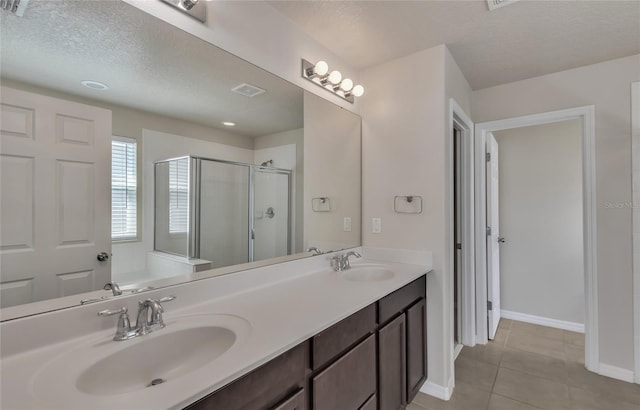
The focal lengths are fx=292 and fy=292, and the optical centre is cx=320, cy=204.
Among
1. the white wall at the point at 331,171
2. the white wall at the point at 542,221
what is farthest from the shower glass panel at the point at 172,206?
the white wall at the point at 542,221

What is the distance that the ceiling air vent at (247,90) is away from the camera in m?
1.56

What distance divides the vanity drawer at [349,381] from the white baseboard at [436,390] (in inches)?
33.2

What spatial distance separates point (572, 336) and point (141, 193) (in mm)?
3896

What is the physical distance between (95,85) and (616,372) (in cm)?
367

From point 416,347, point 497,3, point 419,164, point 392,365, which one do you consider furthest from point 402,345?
point 497,3

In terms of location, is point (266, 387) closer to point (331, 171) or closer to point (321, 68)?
point (331, 171)

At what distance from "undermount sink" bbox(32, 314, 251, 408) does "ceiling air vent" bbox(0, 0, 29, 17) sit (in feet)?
3.36

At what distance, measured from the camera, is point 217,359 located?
0.81 m

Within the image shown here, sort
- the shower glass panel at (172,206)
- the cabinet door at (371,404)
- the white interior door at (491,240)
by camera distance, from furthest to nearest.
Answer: the white interior door at (491,240)
the cabinet door at (371,404)
the shower glass panel at (172,206)

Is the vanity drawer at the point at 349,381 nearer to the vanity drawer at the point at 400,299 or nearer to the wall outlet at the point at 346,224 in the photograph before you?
the vanity drawer at the point at 400,299

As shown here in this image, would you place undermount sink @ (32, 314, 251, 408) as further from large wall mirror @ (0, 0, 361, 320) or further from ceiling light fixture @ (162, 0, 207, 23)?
ceiling light fixture @ (162, 0, 207, 23)

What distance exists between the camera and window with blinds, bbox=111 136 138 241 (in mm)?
1076

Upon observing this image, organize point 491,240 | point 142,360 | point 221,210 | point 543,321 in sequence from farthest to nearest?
point 543,321, point 491,240, point 221,210, point 142,360

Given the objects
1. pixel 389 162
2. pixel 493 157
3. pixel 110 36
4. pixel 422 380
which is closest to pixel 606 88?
pixel 493 157
